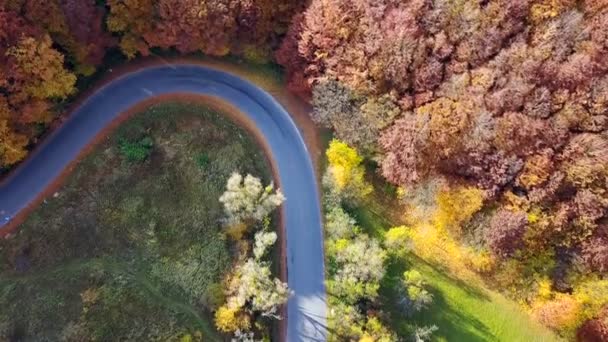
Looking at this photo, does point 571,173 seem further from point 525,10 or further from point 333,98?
point 333,98

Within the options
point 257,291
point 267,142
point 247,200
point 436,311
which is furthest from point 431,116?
point 257,291

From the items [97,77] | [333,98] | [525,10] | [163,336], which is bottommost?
[163,336]

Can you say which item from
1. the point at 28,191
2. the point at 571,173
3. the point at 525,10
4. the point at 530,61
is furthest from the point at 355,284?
the point at 28,191

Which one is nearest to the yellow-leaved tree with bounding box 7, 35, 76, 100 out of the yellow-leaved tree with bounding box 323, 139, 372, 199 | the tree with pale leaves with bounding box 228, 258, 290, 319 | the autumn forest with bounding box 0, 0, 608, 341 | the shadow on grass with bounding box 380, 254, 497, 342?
the autumn forest with bounding box 0, 0, 608, 341

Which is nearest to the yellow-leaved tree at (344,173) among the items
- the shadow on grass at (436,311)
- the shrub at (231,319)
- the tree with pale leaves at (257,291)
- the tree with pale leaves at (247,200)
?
the tree with pale leaves at (247,200)

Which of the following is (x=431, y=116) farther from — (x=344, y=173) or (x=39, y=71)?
(x=39, y=71)

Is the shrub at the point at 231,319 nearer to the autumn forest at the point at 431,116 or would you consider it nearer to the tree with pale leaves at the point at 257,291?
the autumn forest at the point at 431,116

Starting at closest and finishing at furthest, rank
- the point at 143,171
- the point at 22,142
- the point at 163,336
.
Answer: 1. the point at 163,336
2. the point at 22,142
3. the point at 143,171

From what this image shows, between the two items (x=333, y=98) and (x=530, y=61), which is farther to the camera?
(x=333, y=98)
